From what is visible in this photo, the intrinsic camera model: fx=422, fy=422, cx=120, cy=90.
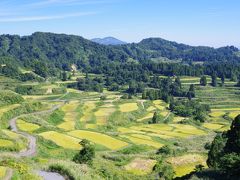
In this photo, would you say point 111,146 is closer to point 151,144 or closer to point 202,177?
Answer: point 151,144

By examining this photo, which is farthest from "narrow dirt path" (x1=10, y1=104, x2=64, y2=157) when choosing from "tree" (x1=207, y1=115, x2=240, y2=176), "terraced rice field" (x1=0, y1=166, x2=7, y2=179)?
"tree" (x1=207, y1=115, x2=240, y2=176)

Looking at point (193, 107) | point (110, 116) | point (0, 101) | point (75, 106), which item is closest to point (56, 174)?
point (0, 101)

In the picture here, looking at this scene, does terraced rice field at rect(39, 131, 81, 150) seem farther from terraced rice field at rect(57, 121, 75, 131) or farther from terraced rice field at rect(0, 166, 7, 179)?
terraced rice field at rect(0, 166, 7, 179)

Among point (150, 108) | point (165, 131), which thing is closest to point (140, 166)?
point (165, 131)

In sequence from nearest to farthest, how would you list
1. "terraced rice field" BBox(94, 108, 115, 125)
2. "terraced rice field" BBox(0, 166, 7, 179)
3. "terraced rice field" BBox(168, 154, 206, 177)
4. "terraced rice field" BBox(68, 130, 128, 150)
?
"terraced rice field" BBox(0, 166, 7, 179)
"terraced rice field" BBox(168, 154, 206, 177)
"terraced rice field" BBox(68, 130, 128, 150)
"terraced rice field" BBox(94, 108, 115, 125)

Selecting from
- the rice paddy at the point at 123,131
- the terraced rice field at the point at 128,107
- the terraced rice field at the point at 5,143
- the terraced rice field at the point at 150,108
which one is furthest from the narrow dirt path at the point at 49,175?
the terraced rice field at the point at 150,108

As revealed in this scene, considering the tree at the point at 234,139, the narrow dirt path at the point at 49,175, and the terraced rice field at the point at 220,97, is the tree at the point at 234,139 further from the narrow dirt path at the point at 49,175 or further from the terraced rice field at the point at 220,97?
the terraced rice field at the point at 220,97
